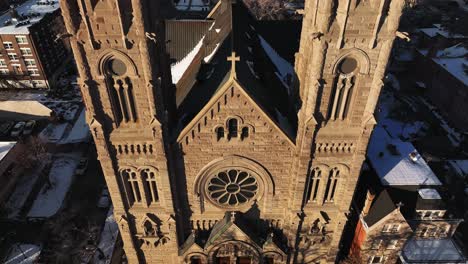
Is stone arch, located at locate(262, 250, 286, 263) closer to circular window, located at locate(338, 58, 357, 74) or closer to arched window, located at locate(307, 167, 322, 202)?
arched window, located at locate(307, 167, 322, 202)

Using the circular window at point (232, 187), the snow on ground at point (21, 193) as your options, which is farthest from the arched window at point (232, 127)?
the snow on ground at point (21, 193)

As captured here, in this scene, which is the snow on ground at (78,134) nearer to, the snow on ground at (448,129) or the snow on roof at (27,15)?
the snow on roof at (27,15)

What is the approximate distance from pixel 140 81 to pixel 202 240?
17973 millimetres

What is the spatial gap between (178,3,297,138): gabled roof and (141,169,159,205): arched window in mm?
5061

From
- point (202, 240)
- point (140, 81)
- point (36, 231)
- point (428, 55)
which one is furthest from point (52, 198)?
point (428, 55)

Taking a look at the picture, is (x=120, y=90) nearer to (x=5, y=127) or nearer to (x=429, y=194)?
(x=429, y=194)

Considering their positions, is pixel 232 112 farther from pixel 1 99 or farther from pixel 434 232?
pixel 1 99

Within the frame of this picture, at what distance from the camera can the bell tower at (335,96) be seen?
886 inches

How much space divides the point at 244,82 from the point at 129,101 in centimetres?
901

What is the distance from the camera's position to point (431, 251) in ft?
124

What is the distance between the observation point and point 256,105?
25.8 meters

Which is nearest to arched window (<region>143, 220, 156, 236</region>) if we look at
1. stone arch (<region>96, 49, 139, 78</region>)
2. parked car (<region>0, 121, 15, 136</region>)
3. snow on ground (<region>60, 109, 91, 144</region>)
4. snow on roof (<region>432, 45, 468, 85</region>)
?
stone arch (<region>96, 49, 139, 78</region>)

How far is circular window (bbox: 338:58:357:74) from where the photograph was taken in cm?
2452

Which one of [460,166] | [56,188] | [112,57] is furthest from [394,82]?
[56,188]
